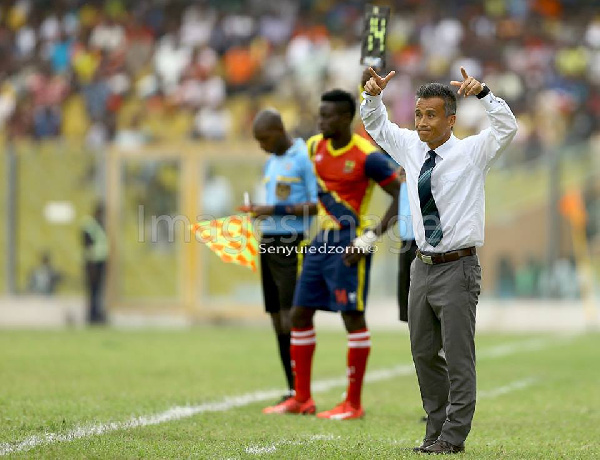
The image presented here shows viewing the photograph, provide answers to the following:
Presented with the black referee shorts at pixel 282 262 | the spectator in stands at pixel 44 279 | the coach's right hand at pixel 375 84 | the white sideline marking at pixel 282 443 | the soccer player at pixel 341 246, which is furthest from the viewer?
the spectator in stands at pixel 44 279

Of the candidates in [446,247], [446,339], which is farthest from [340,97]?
[446,339]

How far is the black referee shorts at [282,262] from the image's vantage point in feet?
30.0

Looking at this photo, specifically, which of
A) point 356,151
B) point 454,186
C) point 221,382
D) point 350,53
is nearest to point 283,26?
point 350,53

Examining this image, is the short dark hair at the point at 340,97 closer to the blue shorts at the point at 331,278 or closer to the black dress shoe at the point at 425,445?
the blue shorts at the point at 331,278

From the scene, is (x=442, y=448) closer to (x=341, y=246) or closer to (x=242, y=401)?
(x=341, y=246)

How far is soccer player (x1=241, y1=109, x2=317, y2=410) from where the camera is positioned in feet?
29.6

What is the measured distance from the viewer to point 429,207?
6480 millimetres

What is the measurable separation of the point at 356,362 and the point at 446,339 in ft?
7.14

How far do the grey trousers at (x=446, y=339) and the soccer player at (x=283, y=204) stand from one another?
2.54 m

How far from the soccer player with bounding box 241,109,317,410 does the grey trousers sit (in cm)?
254

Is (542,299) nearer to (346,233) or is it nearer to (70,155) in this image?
(70,155)

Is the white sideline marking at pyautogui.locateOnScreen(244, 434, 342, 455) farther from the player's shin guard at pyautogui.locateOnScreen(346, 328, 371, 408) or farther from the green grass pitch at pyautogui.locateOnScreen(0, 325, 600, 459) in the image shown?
the player's shin guard at pyautogui.locateOnScreen(346, 328, 371, 408)

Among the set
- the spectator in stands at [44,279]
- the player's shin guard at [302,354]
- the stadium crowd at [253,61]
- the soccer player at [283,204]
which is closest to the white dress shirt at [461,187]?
the player's shin guard at [302,354]

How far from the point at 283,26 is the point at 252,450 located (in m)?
20.5
